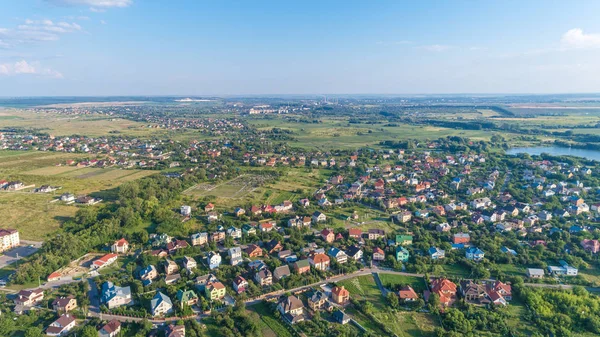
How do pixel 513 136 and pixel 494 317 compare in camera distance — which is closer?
pixel 494 317

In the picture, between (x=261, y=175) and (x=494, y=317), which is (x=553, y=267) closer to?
(x=494, y=317)

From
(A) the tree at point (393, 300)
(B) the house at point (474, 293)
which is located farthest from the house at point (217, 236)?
(B) the house at point (474, 293)

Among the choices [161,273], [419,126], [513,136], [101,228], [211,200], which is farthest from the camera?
[419,126]

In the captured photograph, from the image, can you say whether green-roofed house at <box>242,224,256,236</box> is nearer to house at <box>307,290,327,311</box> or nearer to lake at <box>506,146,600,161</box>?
house at <box>307,290,327,311</box>

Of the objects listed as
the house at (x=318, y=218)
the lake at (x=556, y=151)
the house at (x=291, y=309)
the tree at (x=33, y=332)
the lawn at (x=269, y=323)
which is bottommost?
the lawn at (x=269, y=323)

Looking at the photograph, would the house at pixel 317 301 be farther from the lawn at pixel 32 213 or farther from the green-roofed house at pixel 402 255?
the lawn at pixel 32 213

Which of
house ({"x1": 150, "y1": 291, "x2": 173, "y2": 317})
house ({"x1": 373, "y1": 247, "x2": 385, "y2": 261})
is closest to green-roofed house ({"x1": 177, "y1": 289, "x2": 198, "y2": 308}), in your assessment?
house ({"x1": 150, "y1": 291, "x2": 173, "y2": 317})

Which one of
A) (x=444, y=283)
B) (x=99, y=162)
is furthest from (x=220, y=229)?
(x=99, y=162)
